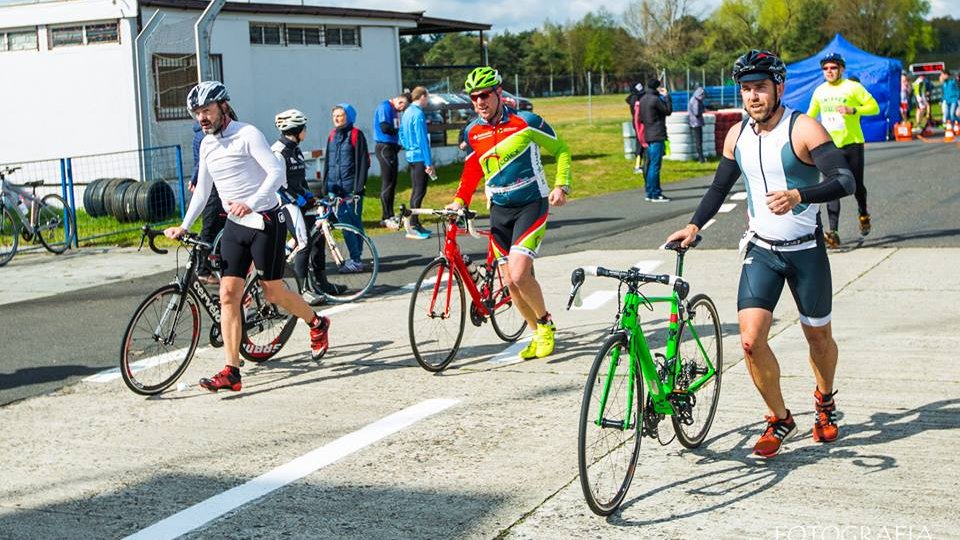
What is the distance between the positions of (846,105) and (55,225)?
1000 centimetres

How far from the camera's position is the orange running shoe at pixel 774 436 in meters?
5.89

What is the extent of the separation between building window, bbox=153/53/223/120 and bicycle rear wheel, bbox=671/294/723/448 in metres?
17.3

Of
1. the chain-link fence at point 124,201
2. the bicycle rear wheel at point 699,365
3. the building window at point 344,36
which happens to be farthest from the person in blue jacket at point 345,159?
the building window at point 344,36

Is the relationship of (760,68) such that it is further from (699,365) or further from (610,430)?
(610,430)

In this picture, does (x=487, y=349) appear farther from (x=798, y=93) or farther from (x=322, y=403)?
(x=798, y=93)

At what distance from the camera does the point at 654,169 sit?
750 inches

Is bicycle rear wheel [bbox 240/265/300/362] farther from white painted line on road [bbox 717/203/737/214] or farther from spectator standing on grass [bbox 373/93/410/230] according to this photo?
white painted line on road [bbox 717/203/737/214]

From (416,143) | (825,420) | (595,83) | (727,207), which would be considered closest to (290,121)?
(416,143)

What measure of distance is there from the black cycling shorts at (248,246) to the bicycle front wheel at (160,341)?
397 millimetres

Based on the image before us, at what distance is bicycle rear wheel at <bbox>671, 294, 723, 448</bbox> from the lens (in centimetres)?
584

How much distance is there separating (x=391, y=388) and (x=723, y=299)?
387 centimetres

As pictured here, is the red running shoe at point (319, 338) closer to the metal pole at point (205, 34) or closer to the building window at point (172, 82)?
the metal pole at point (205, 34)

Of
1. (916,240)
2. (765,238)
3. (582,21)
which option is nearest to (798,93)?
(916,240)

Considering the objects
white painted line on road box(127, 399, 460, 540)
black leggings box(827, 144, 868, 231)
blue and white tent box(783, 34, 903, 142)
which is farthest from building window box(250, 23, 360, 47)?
white painted line on road box(127, 399, 460, 540)
